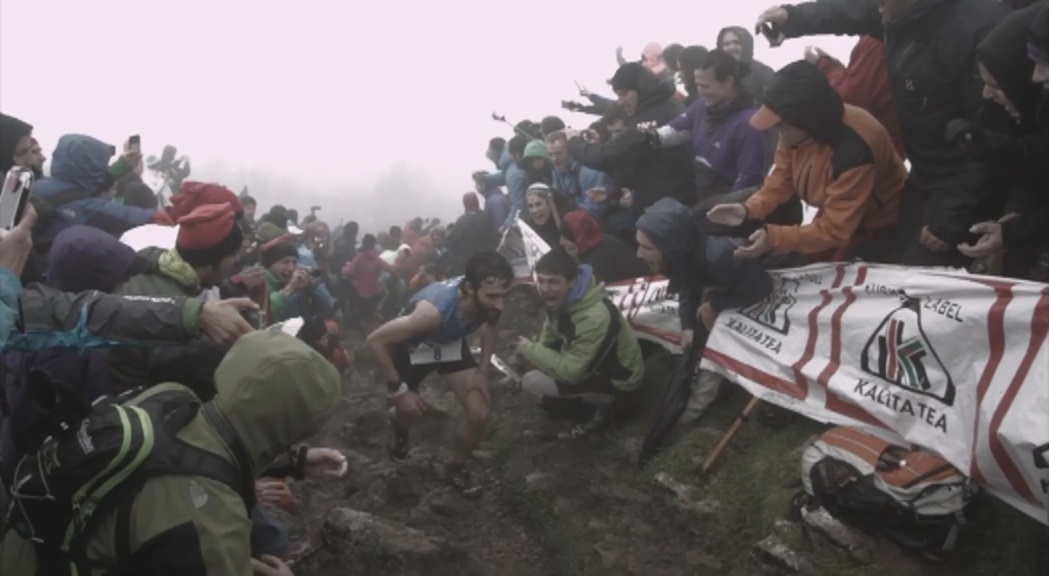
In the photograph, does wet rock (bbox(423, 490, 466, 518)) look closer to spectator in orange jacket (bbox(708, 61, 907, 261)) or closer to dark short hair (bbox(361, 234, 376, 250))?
spectator in orange jacket (bbox(708, 61, 907, 261))

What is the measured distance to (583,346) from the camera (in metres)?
6.86

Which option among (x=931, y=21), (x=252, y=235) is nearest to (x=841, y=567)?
(x=931, y=21)

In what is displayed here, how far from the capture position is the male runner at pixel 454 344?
6.61 meters

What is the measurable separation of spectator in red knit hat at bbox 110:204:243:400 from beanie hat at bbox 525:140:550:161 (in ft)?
19.2

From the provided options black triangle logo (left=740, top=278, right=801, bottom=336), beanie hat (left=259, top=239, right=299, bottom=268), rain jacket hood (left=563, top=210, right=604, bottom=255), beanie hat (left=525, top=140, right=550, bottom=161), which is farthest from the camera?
beanie hat (left=525, top=140, right=550, bottom=161)

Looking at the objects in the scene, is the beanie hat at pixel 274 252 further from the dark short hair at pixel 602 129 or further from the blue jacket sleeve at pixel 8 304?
the blue jacket sleeve at pixel 8 304

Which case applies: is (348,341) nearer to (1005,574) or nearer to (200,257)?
(200,257)

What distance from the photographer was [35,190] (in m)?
6.21

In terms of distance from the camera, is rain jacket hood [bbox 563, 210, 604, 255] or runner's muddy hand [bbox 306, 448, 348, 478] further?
rain jacket hood [bbox 563, 210, 604, 255]

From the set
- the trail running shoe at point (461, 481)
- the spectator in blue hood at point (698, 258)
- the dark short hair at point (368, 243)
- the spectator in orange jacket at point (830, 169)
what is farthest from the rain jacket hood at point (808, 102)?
the dark short hair at point (368, 243)

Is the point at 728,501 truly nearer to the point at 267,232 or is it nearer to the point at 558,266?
the point at 558,266

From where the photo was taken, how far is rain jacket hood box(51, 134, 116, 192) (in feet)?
20.8

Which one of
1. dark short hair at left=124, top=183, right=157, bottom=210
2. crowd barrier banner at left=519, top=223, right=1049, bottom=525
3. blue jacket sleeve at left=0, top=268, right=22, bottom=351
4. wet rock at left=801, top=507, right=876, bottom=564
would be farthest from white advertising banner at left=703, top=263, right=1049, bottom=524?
dark short hair at left=124, top=183, right=157, bottom=210

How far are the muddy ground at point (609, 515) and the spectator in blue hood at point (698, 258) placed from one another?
90cm
